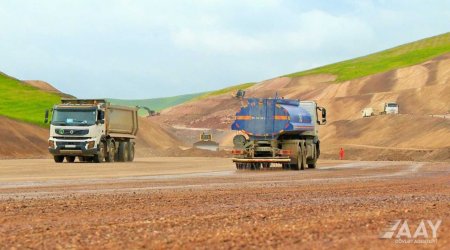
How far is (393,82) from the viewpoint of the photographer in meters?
138

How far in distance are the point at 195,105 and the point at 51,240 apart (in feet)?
532

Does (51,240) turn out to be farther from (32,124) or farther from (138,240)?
(32,124)

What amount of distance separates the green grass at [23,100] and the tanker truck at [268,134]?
5479 centimetres

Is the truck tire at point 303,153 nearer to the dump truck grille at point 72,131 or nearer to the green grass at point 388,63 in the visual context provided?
the dump truck grille at point 72,131

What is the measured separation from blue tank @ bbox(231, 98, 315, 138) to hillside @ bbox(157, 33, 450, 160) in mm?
29336

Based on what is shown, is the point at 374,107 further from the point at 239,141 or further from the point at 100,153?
the point at 239,141

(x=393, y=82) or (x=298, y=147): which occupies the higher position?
(x=393, y=82)

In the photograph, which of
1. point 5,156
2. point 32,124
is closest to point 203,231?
point 5,156

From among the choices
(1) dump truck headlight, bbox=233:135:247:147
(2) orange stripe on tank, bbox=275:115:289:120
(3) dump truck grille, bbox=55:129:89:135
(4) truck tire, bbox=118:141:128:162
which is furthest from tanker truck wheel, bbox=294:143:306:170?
(4) truck tire, bbox=118:141:128:162

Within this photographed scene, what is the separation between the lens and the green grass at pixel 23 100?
331ft

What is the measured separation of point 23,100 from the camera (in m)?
109

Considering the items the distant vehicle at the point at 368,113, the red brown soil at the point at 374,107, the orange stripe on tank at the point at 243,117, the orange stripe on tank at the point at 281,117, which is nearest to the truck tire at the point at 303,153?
the orange stripe on tank at the point at 281,117

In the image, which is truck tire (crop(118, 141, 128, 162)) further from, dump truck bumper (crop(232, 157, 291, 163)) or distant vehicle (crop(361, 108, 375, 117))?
distant vehicle (crop(361, 108, 375, 117))

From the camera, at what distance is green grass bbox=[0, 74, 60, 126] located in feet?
331
